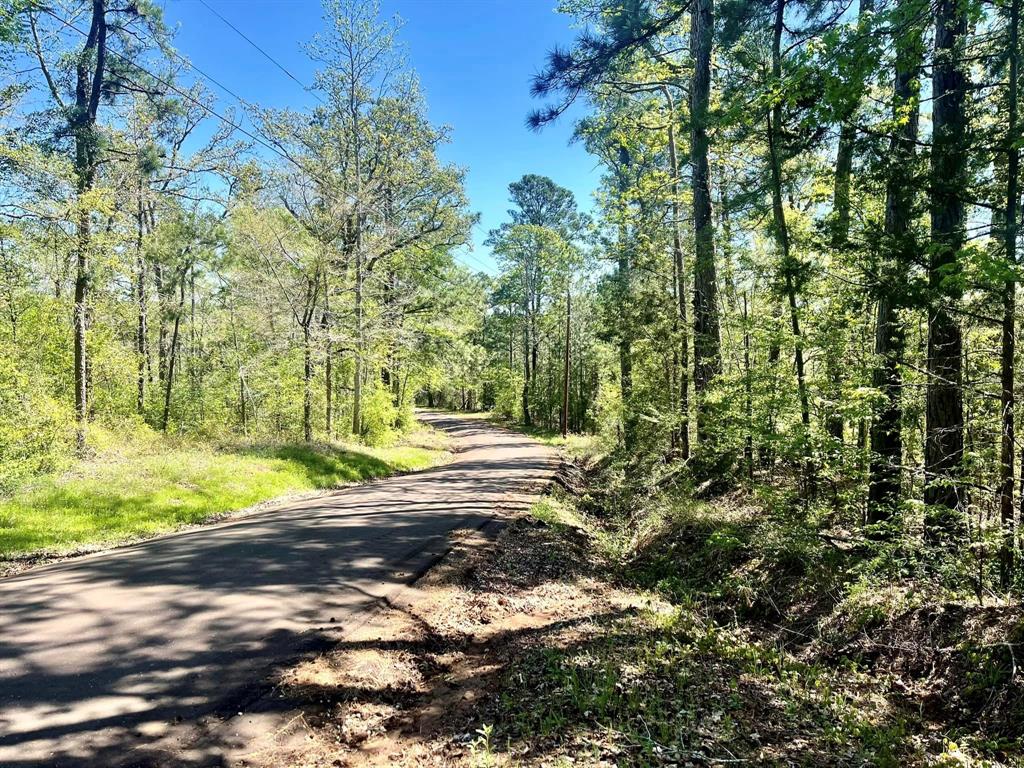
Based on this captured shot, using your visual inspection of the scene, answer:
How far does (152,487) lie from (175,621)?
590 centimetres

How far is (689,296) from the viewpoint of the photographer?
14.7m

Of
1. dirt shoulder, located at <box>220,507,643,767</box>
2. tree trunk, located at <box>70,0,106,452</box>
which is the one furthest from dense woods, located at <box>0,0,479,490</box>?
dirt shoulder, located at <box>220,507,643,767</box>

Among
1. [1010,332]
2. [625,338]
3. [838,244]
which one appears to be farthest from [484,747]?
[625,338]

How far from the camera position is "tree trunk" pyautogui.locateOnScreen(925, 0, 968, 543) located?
466 cm

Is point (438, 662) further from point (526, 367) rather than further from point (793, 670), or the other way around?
point (526, 367)

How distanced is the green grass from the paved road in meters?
1.01

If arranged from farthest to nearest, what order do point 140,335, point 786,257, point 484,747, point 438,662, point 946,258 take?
point 140,335 < point 786,257 < point 946,258 < point 438,662 < point 484,747

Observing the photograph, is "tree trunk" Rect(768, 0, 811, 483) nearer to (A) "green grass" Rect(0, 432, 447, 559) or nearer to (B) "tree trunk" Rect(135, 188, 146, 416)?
(A) "green grass" Rect(0, 432, 447, 559)

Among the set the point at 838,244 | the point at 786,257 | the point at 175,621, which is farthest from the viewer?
the point at 786,257

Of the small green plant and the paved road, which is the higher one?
the paved road

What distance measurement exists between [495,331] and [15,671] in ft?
149

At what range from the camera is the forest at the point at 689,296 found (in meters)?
4.66

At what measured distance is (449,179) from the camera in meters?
21.6

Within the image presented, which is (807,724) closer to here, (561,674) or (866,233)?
(561,674)
